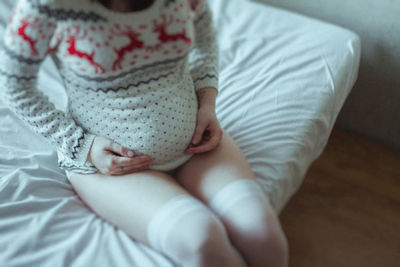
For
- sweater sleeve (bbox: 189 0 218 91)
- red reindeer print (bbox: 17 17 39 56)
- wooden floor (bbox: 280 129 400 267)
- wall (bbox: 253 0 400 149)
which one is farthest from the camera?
wall (bbox: 253 0 400 149)

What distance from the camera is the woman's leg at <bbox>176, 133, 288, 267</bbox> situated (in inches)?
29.3

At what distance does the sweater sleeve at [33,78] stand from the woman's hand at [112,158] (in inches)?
0.7

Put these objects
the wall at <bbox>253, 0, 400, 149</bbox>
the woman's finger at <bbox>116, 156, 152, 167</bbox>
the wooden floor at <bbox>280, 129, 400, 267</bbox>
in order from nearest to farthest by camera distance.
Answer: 1. the woman's finger at <bbox>116, 156, 152, 167</bbox>
2. the wooden floor at <bbox>280, 129, 400, 267</bbox>
3. the wall at <bbox>253, 0, 400, 149</bbox>

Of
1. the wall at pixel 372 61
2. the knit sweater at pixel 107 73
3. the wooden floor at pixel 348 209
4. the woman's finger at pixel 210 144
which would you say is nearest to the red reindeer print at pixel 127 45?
the knit sweater at pixel 107 73

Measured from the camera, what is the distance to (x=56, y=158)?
38.7 inches

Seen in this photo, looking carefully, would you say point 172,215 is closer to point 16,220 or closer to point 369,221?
point 16,220

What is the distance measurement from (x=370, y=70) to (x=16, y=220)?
3.89 feet

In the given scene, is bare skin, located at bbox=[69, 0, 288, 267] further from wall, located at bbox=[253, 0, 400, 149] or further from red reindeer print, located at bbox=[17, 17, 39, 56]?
wall, located at bbox=[253, 0, 400, 149]

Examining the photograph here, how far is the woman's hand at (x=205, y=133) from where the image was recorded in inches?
33.7

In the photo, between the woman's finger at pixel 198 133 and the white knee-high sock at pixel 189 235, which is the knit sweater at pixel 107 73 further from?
the white knee-high sock at pixel 189 235

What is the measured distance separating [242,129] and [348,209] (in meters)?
0.56

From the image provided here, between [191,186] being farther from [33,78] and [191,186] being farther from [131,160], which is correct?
[33,78]

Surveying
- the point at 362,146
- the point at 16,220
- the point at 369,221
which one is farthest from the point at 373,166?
the point at 16,220

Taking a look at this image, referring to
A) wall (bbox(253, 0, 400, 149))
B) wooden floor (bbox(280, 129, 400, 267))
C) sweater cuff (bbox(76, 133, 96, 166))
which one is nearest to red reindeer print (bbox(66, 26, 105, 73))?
sweater cuff (bbox(76, 133, 96, 166))
